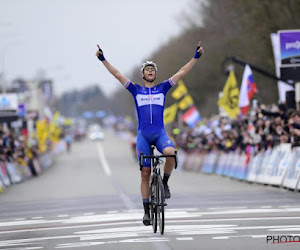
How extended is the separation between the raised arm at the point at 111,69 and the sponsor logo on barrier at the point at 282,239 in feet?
9.40

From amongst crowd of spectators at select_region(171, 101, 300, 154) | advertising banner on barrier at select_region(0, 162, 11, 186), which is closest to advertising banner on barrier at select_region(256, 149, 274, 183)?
crowd of spectators at select_region(171, 101, 300, 154)

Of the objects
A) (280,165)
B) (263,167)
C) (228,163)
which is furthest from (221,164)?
(280,165)

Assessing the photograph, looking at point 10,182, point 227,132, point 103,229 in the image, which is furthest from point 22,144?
point 103,229

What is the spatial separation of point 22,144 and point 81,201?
21.5 m

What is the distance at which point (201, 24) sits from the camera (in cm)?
7194

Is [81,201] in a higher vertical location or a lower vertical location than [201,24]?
lower

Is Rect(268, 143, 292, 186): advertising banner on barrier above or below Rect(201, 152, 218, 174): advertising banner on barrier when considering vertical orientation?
above

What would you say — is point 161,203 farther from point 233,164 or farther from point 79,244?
point 233,164

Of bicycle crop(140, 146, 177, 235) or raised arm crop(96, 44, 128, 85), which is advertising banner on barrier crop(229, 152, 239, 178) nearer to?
raised arm crop(96, 44, 128, 85)

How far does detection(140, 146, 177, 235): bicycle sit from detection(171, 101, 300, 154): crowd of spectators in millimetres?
8608

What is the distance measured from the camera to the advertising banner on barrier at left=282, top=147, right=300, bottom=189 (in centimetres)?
2061

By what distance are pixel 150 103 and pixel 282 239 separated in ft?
8.66

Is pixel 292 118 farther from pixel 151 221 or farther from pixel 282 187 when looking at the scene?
pixel 151 221

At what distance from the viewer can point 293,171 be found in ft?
69.1
